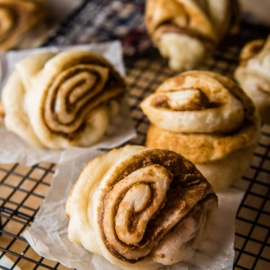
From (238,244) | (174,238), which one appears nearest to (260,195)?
(238,244)

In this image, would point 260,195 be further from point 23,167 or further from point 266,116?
point 23,167

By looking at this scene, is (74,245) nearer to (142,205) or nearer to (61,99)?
(142,205)

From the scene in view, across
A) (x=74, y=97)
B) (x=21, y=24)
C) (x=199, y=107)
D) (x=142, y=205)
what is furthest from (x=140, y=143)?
(x=21, y=24)

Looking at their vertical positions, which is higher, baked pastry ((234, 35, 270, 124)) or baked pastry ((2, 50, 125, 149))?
baked pastry ((2, 50, 125, 149))

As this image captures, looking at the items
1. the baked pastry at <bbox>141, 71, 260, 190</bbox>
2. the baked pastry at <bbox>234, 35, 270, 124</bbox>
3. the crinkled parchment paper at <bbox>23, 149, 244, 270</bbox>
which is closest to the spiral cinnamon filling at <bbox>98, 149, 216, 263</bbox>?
the crinkled parchment paper at <bbox>23, 149, 244, 270</bbox>

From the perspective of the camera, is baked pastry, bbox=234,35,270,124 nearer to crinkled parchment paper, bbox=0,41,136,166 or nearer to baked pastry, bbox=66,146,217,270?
crinkled parchment paper, bbox=0,41,136,166
